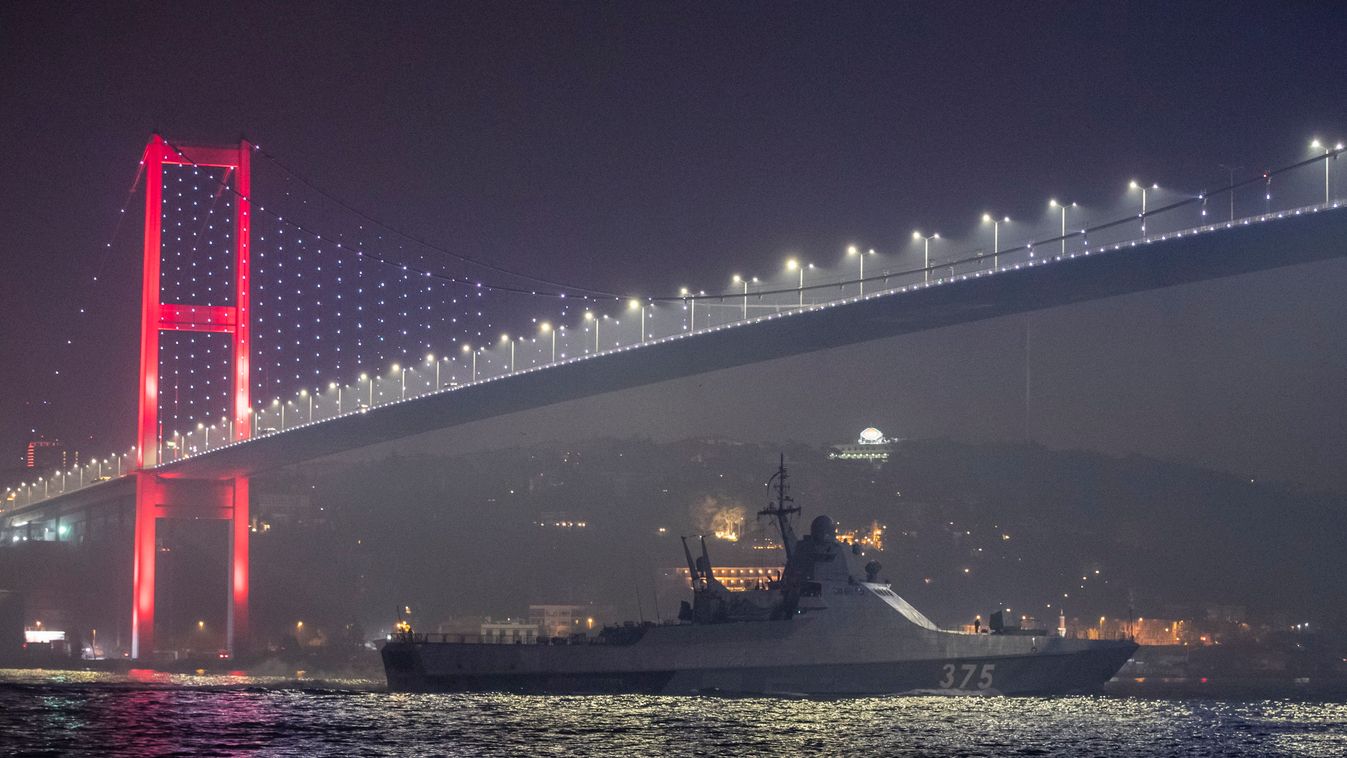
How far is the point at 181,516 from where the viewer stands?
1954 inches

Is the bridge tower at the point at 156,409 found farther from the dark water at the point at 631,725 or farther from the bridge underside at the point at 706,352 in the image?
the dark water at the point at 631,725

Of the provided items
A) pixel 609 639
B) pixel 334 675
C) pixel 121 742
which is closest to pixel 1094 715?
pixel 609 639

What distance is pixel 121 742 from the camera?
26406 mm

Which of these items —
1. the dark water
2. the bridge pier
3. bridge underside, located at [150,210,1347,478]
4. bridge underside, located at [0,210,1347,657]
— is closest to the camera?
the dark water

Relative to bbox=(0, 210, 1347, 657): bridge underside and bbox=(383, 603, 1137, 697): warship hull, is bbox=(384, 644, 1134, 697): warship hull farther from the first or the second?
bbox=(0, 210, 1347, 657): bridge underside

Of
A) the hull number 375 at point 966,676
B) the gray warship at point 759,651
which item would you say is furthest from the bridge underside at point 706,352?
the hull number 375 at point 966,676

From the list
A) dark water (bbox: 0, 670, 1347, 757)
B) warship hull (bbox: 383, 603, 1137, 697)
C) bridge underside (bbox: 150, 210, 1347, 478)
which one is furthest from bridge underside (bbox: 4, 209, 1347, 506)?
dark water (bbox: 0, 670, 1347, 757)

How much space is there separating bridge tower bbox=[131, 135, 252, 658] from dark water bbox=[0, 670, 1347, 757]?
34.7 ft

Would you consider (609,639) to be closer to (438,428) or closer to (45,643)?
(438,428)

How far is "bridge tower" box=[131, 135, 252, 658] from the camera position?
158ft

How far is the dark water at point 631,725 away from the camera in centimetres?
2592

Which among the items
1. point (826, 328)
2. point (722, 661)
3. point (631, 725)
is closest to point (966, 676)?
point (722, 661)

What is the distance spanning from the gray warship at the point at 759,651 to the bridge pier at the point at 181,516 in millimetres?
16378

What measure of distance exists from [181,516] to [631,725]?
2531cm
